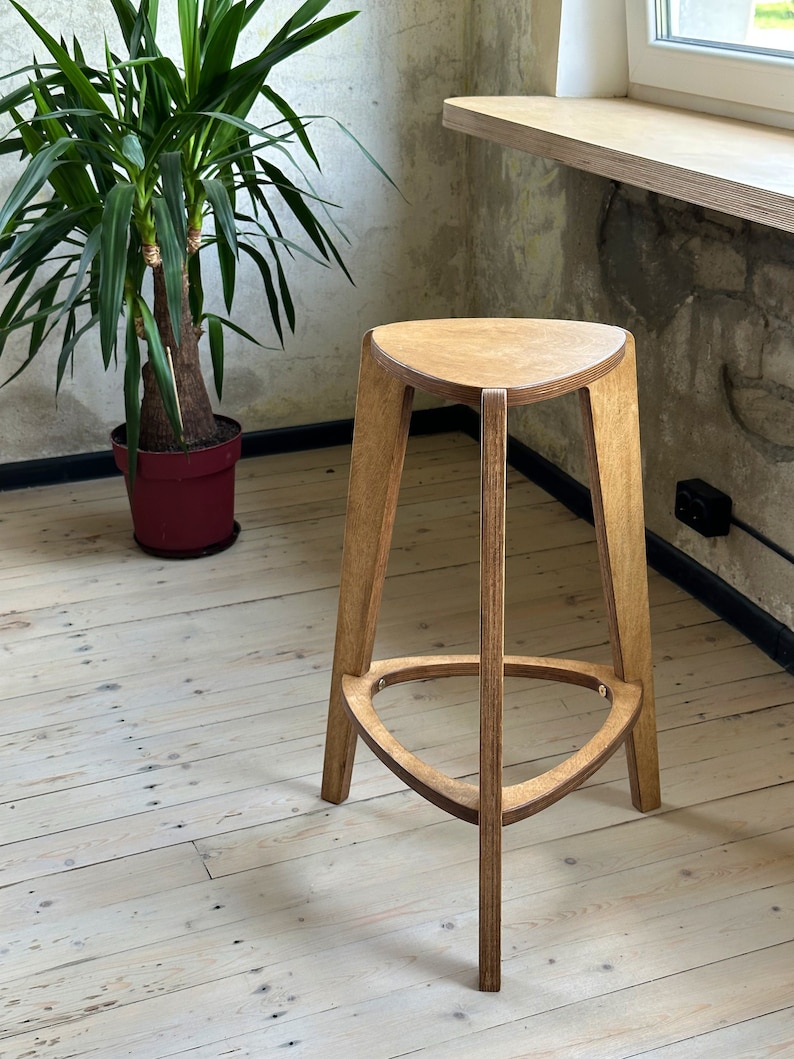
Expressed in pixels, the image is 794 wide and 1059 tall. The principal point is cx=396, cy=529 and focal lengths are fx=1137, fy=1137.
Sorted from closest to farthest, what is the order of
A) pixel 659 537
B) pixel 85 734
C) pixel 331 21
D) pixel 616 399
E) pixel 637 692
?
pixel 616 399, pixel 637 692, pixel 85 734, pixel 331 21, pixel 659 537

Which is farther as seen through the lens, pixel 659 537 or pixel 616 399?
pixel 659 537

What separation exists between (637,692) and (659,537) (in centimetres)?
90

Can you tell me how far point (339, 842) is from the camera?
1665 millimetres

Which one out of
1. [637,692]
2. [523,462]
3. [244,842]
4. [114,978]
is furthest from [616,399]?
[523,462]

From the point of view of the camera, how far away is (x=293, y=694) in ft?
6.65

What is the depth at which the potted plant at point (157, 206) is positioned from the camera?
6.48 ft

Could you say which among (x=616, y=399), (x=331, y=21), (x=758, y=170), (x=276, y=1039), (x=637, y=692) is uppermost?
(x=331, y=21)

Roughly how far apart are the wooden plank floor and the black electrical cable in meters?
0.20

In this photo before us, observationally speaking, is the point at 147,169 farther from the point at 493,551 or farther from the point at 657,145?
the point at 493,551

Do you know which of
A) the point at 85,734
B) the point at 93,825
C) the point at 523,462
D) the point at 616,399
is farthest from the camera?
the point at 523,462

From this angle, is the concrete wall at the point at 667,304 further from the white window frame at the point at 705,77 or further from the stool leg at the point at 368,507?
the stool leg at the point at 368,507

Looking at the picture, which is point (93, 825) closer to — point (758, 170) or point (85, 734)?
point (85, 734)

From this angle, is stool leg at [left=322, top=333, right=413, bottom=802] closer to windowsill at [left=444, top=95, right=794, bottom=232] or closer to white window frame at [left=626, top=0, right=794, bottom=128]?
windowsill at [left=444, top=95, right=794, bottom=232]

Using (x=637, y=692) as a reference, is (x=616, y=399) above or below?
above
